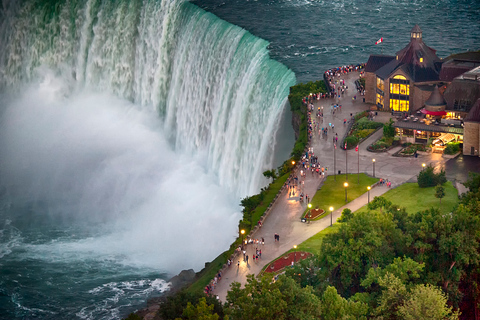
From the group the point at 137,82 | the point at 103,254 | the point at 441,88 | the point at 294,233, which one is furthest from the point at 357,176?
the point at 137,82

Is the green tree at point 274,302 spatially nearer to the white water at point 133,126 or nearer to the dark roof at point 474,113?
the white water at point 133,126

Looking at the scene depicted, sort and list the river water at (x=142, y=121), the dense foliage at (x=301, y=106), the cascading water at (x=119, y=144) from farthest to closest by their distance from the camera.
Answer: the dense foliage at (x=301, y=106) < the river water at (x=142, y=121) < the cascading water at (x=119, y=144)

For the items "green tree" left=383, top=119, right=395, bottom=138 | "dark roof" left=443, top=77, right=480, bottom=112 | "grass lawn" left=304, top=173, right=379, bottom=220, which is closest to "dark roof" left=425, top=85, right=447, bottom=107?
"dark roof" left=443, top=77, right=480, bottom=112

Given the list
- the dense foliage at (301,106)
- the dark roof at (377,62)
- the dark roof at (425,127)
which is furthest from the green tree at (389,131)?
the dark roof at (377,62)

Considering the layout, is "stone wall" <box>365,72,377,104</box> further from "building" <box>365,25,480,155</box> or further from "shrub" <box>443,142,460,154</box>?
"shrub" <box>443,142,460,154</box>

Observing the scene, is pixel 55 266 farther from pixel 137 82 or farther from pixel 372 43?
pixel 372 43

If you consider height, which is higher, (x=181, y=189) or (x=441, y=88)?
(x=441, y=88)

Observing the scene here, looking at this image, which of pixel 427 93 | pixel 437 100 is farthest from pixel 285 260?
pixel 427 93
